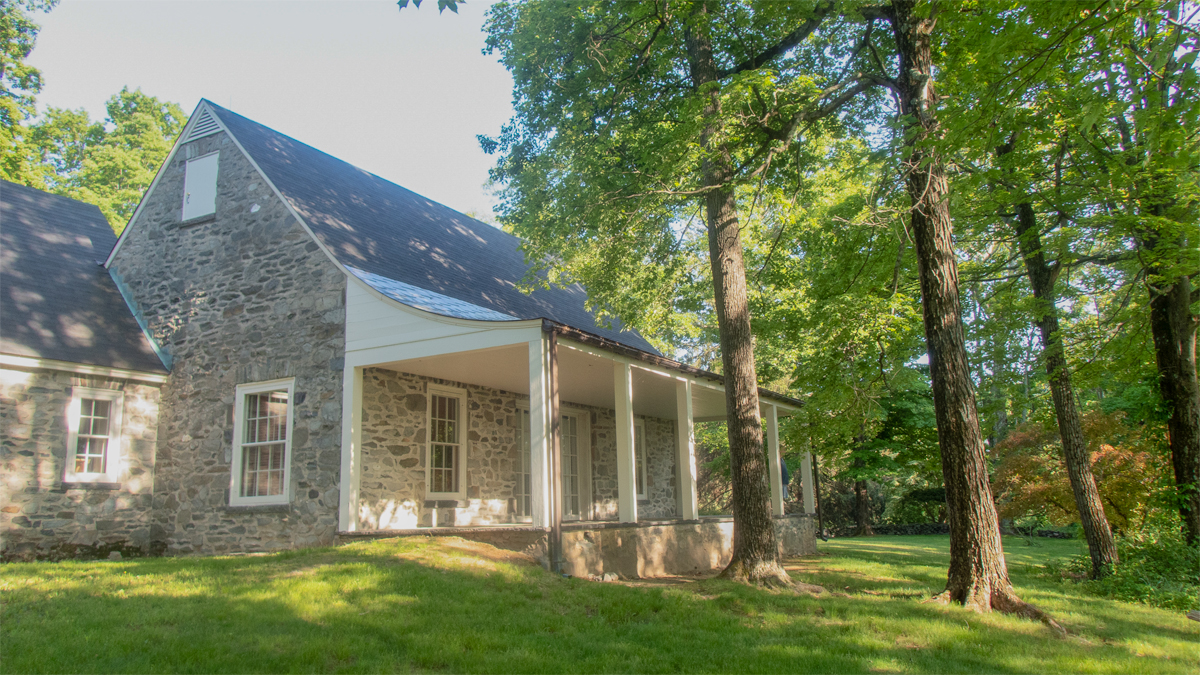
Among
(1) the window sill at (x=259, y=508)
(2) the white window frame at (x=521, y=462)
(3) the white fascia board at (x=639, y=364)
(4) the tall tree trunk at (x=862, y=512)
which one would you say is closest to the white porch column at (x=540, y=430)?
(3) the white fascia board at (x=639, y=364)

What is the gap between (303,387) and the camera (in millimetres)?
9969

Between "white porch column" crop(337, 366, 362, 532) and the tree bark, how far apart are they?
894cm

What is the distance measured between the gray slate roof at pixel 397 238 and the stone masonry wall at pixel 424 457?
137cm

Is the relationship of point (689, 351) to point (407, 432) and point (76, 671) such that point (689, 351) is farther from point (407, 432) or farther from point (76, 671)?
point (76, 671)

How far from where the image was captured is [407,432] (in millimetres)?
10320

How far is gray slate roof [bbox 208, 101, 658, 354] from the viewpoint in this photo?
34.4 feet

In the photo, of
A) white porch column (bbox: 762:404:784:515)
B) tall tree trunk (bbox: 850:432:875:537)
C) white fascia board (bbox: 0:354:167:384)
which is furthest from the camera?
tall tree trunk (bbox: 850:432:875:537)

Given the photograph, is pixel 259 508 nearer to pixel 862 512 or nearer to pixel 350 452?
pixel 350 452

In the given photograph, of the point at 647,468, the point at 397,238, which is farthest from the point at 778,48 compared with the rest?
the point at 647,468

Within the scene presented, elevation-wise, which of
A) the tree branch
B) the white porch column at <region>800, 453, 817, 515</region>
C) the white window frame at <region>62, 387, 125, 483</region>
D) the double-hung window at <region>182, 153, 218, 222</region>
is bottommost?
the white porch column at <region>800, 453, 817, 515</region>

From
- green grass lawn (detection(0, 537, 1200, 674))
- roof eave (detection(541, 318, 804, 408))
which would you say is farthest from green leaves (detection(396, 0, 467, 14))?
green grass lawn (detection(0, 537, 1200, 674))

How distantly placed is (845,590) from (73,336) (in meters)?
10.8

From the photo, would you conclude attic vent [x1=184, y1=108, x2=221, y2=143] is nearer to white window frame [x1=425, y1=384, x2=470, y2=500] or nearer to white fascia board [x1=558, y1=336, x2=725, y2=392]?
white window frame [x1=425, y1=384, x2=470, y2=500]

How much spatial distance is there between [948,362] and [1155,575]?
14.5ft
